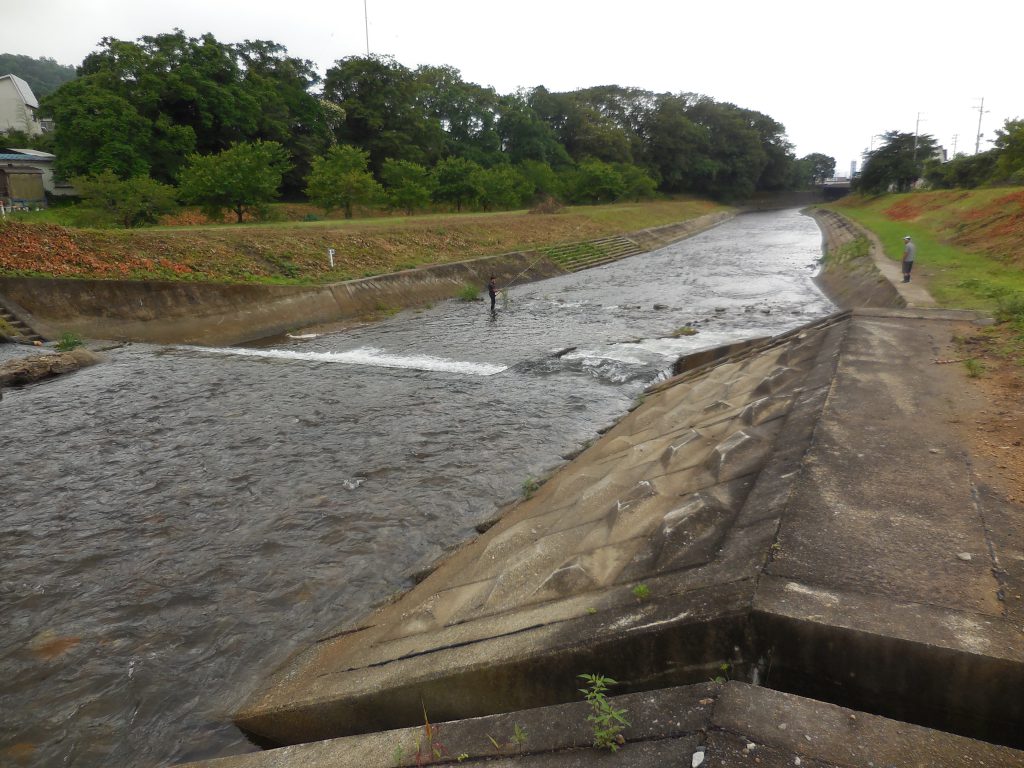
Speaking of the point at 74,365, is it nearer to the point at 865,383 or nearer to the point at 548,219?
the point at 865,383

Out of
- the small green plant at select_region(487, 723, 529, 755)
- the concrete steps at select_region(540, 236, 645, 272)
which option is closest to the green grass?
the small green plant at select_region(487, 723, 529, 755)

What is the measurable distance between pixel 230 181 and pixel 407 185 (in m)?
15.7

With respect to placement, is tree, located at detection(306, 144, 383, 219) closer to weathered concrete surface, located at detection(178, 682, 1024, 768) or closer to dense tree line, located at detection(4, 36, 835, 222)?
dense tree line, located at detection(4, 36, 835, 222)

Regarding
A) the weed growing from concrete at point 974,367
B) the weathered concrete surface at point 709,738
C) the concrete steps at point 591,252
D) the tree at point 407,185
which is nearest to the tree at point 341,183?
the tree at point 407,185

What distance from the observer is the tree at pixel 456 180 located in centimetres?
5200

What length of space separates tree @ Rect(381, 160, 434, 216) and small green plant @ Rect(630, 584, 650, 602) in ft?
144

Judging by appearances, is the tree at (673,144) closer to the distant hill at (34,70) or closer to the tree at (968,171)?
the tree at (968,171)

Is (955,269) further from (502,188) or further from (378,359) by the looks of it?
(502,188)

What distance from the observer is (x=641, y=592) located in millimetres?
4488

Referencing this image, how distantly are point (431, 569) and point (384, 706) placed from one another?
2769 millimetres

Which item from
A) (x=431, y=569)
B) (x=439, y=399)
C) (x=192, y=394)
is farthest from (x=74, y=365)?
(x=431, y=569)

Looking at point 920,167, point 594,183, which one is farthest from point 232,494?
point 920,167

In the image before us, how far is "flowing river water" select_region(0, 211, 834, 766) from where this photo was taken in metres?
5.82

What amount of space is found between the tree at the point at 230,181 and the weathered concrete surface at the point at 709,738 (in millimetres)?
33943
